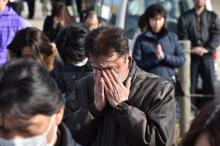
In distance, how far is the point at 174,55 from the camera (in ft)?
24.8

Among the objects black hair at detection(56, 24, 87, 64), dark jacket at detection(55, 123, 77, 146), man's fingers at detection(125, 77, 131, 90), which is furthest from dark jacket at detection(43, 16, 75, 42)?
dark jacket at detection(55, 123, 77, 146)

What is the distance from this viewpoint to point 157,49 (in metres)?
7.52

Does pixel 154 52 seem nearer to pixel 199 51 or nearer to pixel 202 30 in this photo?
pixel 199 51

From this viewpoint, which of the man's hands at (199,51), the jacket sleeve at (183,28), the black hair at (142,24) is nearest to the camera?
the black hair at (142,24)

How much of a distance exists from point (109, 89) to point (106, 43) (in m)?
0.25

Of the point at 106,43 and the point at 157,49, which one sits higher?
the point at 106,43

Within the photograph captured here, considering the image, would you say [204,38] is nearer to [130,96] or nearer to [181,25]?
[181,25]

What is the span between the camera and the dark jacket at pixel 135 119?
3.66 metres

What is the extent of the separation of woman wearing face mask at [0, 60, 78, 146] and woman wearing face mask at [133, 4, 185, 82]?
4869 millimetres

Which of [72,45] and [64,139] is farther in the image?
[72,45]

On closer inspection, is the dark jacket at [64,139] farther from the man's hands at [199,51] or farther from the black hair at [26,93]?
the man's hands at [199,51]

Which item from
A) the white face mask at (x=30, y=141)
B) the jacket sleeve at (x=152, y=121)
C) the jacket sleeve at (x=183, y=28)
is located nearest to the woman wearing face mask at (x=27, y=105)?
the white face mask at (x=30, y=141)

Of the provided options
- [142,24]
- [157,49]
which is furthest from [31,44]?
[142,24]

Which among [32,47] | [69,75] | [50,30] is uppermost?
[32,47]
